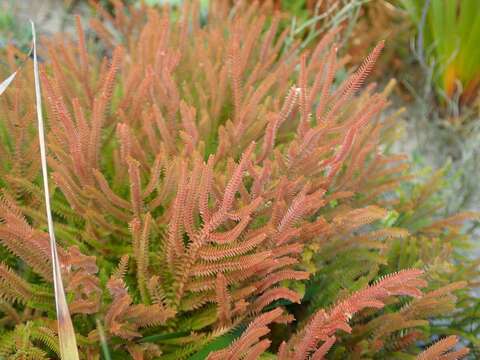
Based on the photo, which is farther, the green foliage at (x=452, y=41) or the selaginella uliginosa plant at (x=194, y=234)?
the green foliage at (x=452, y=41)

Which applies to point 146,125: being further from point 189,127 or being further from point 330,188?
point 330,188

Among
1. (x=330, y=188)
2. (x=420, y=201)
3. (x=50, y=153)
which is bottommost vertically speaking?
(x=420, y=201)

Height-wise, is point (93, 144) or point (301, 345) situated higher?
point (93, 144)

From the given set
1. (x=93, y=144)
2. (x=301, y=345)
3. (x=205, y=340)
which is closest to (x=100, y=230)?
(x=93, y=144)

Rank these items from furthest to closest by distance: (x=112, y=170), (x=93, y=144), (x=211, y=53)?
1. (x=211, y=53)
2. (x=112, y=170)
3. (x=93, y=144)

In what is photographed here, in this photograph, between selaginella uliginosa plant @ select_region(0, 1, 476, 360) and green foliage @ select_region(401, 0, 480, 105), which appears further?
green foliage @ select_region(401, 0, 480, 105)

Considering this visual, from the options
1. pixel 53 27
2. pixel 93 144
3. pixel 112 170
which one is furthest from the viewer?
pixel 53 27

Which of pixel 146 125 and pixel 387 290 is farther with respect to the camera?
pixel 146 125

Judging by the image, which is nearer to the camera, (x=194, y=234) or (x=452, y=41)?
(x=194, y=234)
